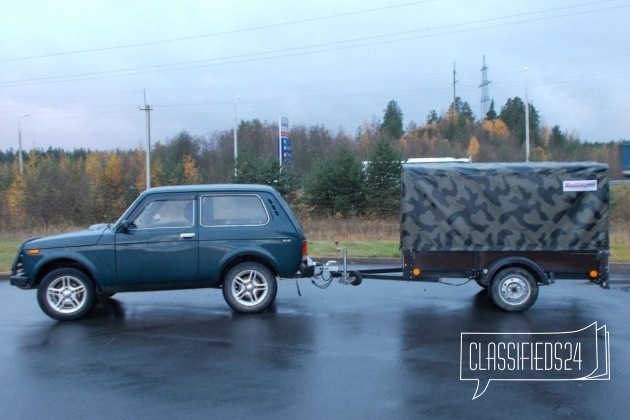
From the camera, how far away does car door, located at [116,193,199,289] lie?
9234 millimetres

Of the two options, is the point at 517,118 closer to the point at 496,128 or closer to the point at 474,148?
the point at 496,128

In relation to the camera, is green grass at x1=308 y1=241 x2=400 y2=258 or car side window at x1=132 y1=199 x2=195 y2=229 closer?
car side window at x1=132 y1=199 x2=195 y2=229

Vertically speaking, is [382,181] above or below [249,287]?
above

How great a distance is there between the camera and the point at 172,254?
30.5ft

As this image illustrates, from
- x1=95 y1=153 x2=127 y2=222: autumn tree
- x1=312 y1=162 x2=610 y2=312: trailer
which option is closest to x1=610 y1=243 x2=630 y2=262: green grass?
x1=312 y1=162 x2=610 y2=312: trailer

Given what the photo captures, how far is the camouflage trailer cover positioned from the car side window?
3.10m

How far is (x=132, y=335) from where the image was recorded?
27.5ft

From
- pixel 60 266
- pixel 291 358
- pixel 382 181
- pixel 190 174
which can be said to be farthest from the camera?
pixel 190 174

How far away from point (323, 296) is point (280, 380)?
4.64 metres

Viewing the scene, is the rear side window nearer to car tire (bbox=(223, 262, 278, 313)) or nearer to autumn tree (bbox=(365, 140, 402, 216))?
car tire (bbox=(223, 262, 278, 313))

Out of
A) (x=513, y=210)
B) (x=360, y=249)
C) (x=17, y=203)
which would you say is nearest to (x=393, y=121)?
(x=17, y=203)

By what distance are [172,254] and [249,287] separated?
46.0 inches

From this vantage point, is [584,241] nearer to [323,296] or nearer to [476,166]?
[476,166]

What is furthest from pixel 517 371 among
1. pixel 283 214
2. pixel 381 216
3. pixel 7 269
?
pixel 381 216
